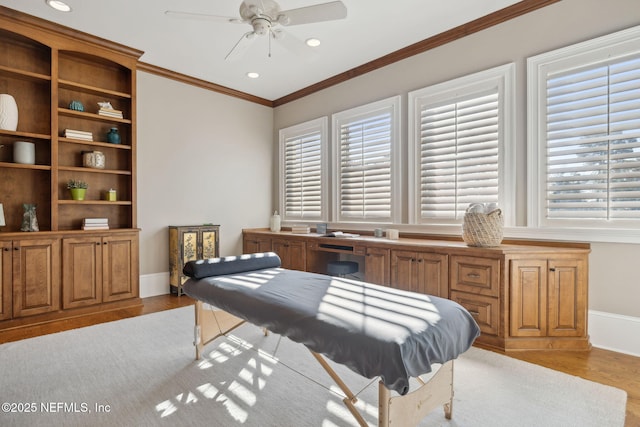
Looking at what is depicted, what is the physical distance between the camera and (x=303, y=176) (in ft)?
17.0

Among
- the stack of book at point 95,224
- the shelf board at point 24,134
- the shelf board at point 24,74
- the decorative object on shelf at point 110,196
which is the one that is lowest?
the stack of book at point 95,224

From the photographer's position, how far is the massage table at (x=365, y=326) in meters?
1.31

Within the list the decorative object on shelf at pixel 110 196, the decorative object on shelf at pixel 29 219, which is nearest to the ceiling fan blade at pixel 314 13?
the decorative object on shelf at pixel 110 196

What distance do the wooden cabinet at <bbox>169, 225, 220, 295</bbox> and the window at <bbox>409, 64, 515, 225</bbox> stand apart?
8.84ft

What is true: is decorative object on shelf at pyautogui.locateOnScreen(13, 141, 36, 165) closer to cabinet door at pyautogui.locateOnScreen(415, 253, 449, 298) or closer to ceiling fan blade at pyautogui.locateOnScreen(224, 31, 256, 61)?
ceiling fan blade at pyautogui.locateOnScreen(224, 31, 256, 61)

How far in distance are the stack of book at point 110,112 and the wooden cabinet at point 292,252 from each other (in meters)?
2.43

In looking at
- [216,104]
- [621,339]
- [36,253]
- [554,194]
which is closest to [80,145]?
[36,253]

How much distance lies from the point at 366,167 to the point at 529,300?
235cm

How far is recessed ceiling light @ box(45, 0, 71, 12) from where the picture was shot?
2943mm

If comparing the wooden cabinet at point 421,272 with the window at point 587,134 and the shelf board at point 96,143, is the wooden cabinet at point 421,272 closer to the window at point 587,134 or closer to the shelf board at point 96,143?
the window at point 587,134

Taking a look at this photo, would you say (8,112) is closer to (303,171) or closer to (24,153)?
(24,153)

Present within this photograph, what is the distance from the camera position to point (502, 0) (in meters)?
2.90

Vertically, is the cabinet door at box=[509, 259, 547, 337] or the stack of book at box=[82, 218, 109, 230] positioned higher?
the stack of book at box=[82, 218, 109, 230]

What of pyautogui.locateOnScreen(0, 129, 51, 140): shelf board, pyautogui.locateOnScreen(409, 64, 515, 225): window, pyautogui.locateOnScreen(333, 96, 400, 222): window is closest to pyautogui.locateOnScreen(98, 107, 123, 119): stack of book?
pyautogui.locateOnScreen(0, 129, 51, 140): shelf board
